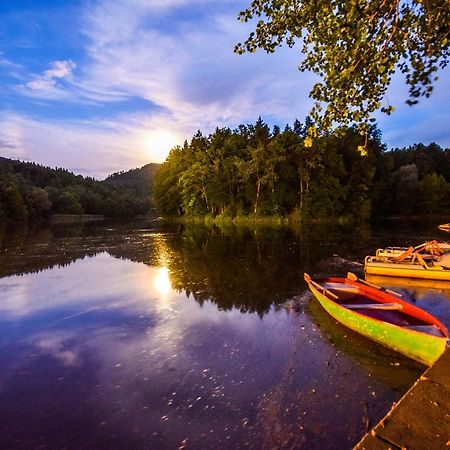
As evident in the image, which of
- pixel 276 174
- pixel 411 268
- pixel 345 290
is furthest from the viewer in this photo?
pixel 276 174

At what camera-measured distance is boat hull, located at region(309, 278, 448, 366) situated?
779cm

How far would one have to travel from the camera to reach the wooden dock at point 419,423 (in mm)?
2764

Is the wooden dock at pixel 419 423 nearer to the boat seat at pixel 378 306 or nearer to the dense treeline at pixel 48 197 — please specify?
the boat seat at pixel 378 306

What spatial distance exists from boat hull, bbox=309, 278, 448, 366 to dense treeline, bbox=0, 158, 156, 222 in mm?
97106

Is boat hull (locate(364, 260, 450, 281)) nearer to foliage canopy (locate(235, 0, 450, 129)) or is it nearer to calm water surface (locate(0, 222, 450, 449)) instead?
calm water surface (locate(0, 222, 450, 449))

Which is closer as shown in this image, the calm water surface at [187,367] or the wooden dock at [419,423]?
the wooden dock at [419,423]

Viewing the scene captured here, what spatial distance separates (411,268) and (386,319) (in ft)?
27.4

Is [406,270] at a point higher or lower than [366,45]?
lower

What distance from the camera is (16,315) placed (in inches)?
511

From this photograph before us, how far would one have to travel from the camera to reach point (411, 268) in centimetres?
1742

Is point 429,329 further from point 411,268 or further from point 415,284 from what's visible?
point 411,268

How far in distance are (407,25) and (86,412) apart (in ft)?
27.7

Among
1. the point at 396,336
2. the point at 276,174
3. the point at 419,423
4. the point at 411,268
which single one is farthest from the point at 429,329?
the point at 276,174

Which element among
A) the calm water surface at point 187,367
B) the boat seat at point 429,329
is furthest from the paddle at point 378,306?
the boat seat at point 429,329
